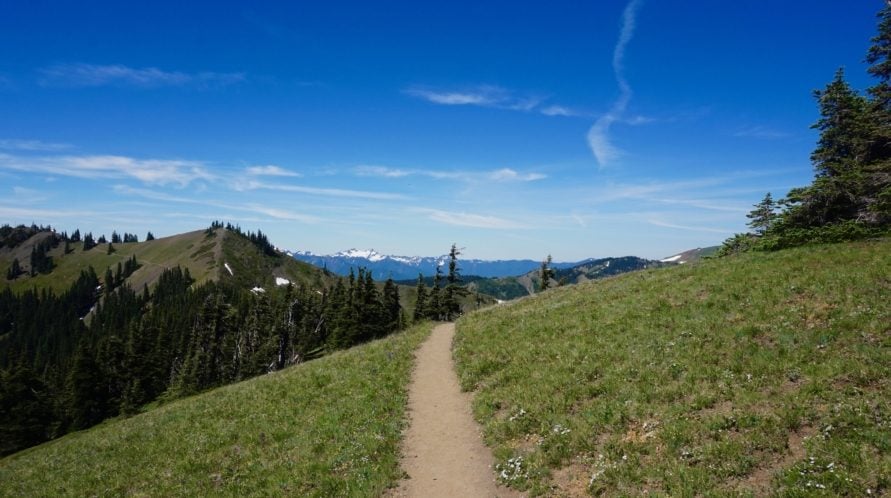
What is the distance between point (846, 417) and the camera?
416 inches

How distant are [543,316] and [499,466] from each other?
1731cm

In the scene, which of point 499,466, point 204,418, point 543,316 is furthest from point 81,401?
point 499,466

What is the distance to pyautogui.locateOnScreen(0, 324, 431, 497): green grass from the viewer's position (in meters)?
15.1

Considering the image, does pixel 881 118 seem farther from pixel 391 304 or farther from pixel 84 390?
pixel 84 390

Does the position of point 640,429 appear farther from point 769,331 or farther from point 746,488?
point 769,331

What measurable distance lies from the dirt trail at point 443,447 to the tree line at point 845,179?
28314mm

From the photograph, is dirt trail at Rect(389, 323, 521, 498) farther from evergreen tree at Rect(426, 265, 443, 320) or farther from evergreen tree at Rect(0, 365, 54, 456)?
evergreen tree at Rect(0, 365, 54, 456)

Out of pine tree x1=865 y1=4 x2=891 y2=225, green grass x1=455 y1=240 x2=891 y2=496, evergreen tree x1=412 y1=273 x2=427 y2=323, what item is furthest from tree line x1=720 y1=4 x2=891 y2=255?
evergreen tree x1=412 y1=273 x2=427 y2=323

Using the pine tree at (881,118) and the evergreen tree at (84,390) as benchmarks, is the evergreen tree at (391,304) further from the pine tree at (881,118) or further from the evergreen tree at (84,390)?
the pine tree at (881,118)

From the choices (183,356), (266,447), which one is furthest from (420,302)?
(266,447)

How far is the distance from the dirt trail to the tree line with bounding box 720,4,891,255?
92.9ft

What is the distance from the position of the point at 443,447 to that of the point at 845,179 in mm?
34991

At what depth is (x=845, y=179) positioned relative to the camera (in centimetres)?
3222

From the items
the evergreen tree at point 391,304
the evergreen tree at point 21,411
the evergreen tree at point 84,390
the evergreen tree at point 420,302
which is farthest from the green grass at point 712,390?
the evergreen tree at point 21,411
